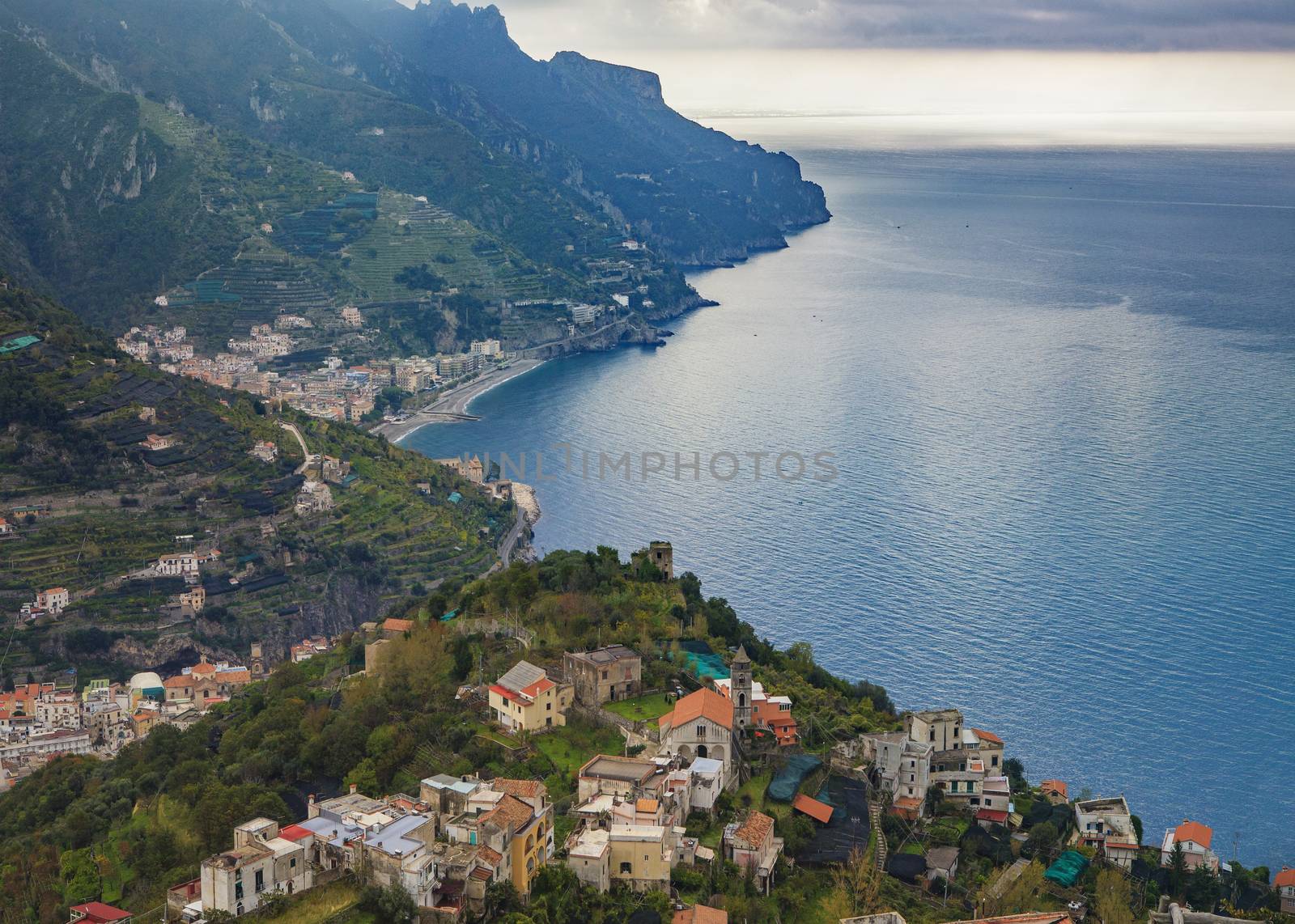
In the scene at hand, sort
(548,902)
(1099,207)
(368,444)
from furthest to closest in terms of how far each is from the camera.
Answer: (1099,207) → (368,444) → (548,902)

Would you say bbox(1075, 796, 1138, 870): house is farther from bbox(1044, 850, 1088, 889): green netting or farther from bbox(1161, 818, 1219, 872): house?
bbox(1044, 850, 1088, 889): green netting

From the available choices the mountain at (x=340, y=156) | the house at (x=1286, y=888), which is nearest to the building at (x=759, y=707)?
the house at (x=1286, y=888)

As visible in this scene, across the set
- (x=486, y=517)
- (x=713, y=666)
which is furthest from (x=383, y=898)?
(x=486, y=517)

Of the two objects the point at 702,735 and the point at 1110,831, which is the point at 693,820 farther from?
the point at 1110,831

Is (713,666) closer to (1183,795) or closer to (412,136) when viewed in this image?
(1183,795)

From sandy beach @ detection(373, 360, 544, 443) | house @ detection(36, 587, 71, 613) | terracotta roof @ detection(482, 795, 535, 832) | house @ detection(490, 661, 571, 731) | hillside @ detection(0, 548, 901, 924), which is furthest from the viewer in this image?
sandy beach @ detection(373, 360, 544, 443)

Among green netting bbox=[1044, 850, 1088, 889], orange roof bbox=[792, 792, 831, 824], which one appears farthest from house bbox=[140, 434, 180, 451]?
green netting bbox=[1044, 850, 1088, 889]
